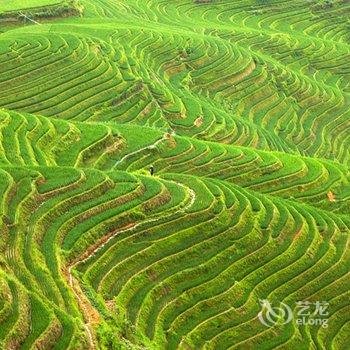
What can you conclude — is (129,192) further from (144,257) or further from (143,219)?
(144,257)

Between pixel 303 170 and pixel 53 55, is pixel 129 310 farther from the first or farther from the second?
pixel 53 55

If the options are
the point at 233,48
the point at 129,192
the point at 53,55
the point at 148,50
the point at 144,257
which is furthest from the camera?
the point at 233,48

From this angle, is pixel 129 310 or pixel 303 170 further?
pixel 303 170

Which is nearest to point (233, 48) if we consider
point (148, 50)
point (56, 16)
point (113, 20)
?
point (148, 50)

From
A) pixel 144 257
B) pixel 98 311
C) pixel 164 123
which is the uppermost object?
pixel 164 123

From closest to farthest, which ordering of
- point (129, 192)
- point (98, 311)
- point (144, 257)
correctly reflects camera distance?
point (98, 311), point (144, 257), point (129, 192)

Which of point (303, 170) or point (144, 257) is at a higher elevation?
point (303, 170)
